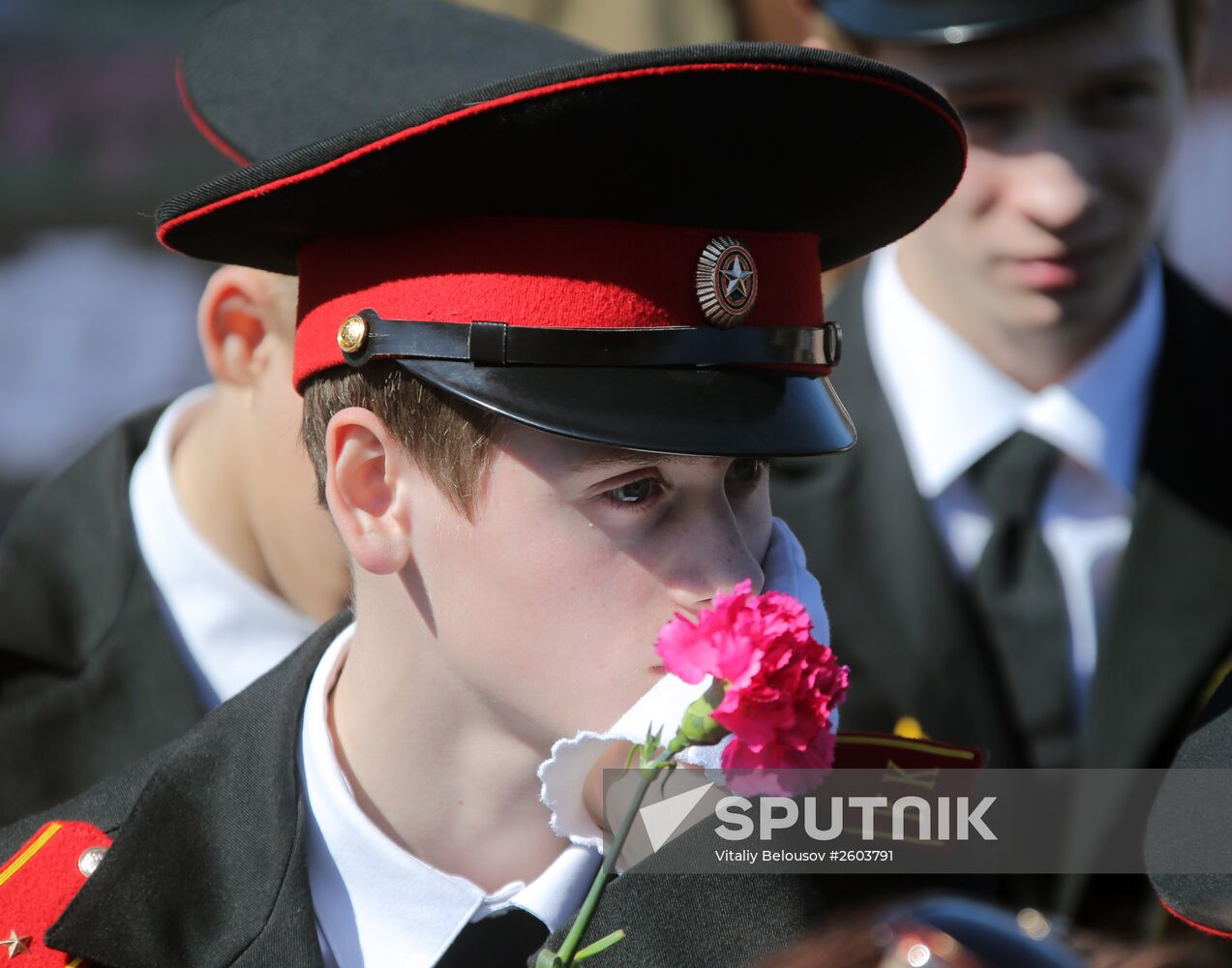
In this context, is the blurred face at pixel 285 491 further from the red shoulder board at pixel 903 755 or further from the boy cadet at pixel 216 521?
the red shoulder board at pixel 903 755

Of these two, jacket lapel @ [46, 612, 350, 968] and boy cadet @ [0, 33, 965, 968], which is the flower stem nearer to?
boy cadet @ [0, 33, 965, 968]

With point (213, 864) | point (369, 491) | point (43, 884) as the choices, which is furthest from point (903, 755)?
point (43, 884)

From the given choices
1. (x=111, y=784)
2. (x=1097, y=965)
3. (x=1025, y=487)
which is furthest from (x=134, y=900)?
(x=1025, y=487)

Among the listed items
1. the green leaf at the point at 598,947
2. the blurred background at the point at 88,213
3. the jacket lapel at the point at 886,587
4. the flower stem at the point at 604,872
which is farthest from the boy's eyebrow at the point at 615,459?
the blurred background at the point at 88,213

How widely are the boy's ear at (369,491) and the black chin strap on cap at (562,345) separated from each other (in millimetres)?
126

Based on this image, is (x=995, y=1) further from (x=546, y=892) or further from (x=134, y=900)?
(x=134, y=900)

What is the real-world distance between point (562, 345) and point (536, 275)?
10cm

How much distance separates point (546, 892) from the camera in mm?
2330

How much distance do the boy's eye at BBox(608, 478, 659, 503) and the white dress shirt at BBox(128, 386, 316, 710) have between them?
1.29 m

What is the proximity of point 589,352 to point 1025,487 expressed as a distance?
1890 mm

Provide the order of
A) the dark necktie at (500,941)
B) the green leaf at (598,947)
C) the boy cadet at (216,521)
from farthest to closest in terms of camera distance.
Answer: the boy cadet at (216,521) < the dark necktie at (500,941) < the green leaf at (598,947)

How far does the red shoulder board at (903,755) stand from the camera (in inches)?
96.3

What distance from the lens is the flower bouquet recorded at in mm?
1791

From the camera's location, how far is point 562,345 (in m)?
2.12
